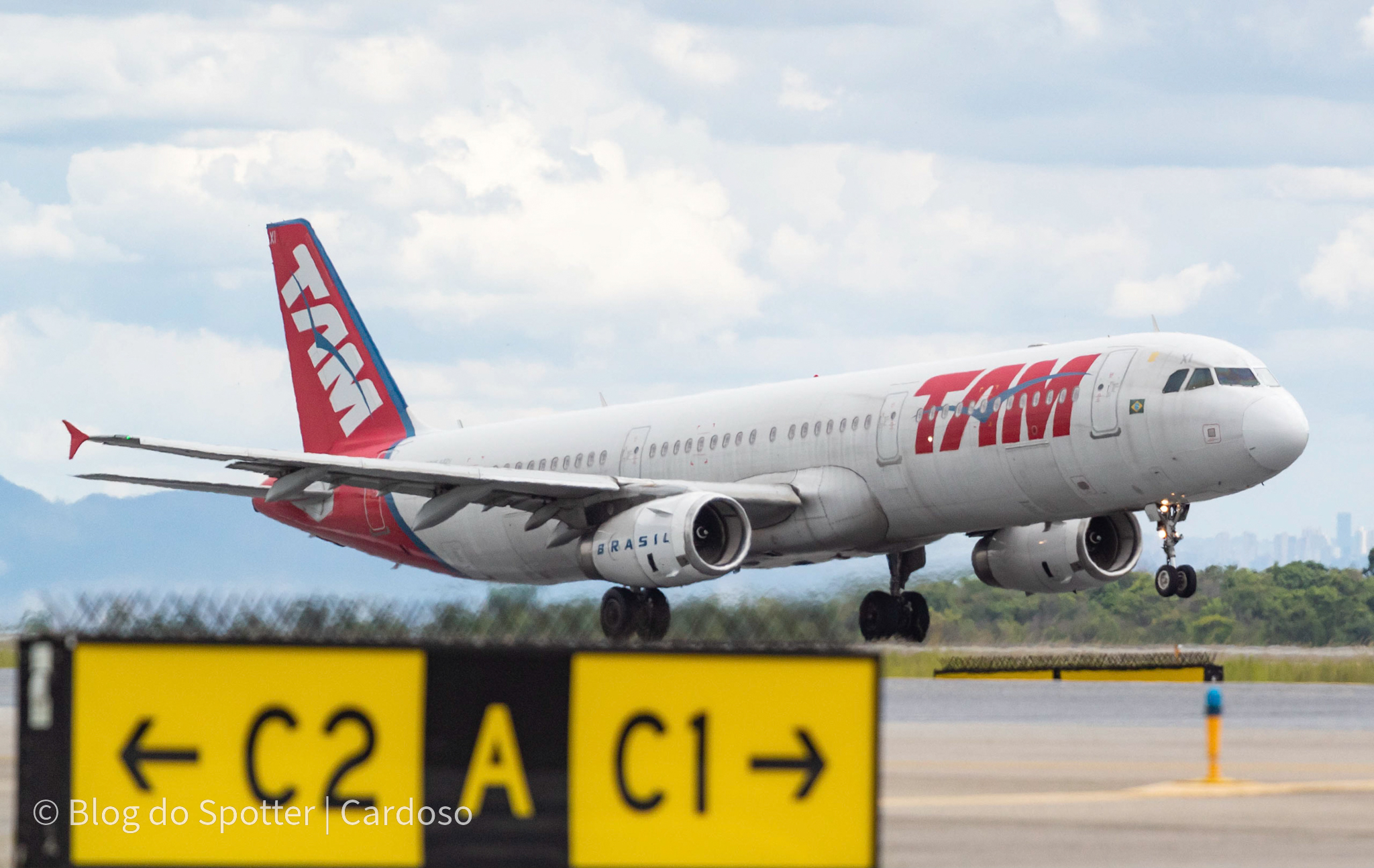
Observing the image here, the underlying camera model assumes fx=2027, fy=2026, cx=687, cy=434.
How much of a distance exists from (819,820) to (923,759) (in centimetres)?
712

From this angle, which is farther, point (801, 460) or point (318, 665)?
point (801, 460)

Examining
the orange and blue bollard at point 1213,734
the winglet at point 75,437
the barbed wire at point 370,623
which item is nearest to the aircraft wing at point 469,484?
the winglet at point 75,437

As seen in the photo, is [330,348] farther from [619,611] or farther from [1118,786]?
[1118,786]

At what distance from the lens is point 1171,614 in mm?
43969

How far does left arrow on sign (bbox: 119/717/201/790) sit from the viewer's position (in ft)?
28.9

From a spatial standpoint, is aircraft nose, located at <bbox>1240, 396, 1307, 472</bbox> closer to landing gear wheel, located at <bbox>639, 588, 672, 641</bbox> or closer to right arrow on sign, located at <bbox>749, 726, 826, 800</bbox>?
landing gear wheel, located at <bbox>639, 588, 672, 641</bbox>

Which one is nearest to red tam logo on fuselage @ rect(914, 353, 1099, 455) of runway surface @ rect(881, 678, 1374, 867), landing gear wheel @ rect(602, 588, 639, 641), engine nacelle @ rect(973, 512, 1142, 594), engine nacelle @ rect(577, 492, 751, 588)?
engine nacelle @ rect(577, 492, 751, 588)

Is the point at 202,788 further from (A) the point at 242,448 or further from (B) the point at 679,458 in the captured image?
(B) the point at 679,458

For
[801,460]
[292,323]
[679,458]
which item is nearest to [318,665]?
[801,460]

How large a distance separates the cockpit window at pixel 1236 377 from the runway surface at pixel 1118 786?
7078 mm

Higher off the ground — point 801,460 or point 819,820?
point 801,460

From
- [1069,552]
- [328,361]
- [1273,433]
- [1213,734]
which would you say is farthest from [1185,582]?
[328,361]

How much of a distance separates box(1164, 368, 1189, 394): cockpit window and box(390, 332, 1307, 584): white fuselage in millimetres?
97

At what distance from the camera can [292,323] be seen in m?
46.7
